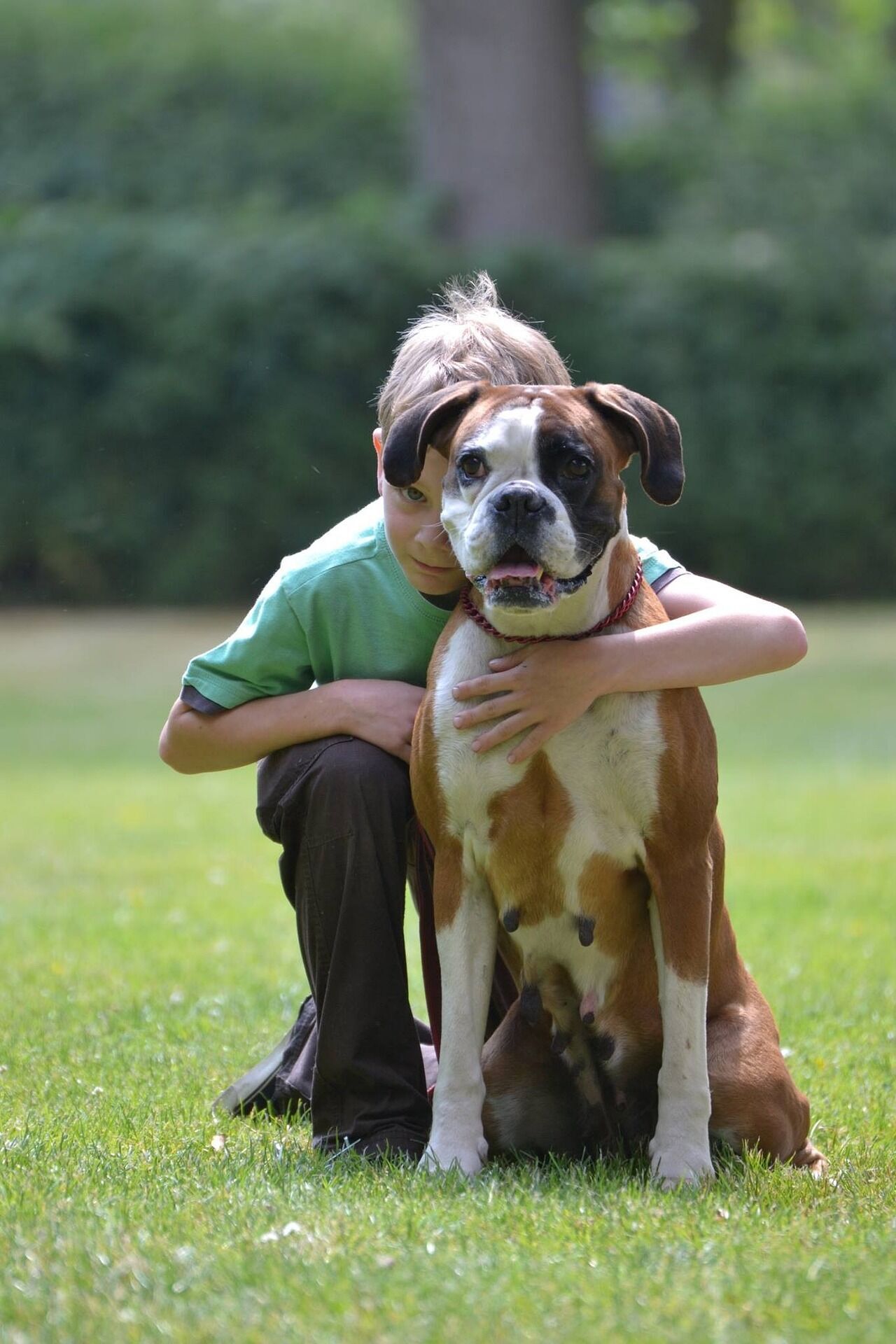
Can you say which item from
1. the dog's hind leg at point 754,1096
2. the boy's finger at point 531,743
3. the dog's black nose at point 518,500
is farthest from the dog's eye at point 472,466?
the dog's hind leg at point 754,1096

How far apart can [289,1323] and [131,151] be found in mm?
20801

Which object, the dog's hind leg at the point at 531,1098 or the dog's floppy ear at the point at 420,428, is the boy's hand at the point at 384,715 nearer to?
the dog's floppy ear at the point at 420,428

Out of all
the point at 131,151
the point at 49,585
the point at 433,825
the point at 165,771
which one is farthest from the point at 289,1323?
the point at 131,151

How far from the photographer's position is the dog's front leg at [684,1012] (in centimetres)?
333

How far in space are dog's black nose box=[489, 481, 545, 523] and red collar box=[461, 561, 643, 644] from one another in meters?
0.37

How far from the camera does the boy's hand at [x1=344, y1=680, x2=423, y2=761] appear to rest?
3.67 m

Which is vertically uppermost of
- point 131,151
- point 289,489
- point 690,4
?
point 690,4

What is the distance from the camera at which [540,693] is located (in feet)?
10.9

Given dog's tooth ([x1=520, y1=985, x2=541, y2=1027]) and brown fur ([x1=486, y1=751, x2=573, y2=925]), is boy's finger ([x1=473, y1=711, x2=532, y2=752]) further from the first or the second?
dog's tooth ([x1=520, y1=985, x2=541, y2=1027])

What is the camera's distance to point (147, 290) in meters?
18.5

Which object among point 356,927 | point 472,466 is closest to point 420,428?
point 472,466

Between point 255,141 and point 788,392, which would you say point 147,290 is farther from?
point 788,392

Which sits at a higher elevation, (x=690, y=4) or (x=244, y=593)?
(x=690, y=4)

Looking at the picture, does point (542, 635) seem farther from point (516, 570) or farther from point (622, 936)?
point (622, 936)
